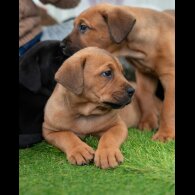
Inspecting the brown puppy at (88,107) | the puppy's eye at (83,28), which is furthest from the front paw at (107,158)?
the puppy's eye at (83,28)

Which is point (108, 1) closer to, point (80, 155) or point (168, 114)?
point (168, 114)

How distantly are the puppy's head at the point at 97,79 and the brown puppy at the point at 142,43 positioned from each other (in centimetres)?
51

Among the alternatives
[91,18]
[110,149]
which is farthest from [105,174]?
[91,18]

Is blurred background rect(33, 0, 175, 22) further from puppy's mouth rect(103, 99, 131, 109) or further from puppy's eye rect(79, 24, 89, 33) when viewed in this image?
puppy's mouth rect(103, 99, 131, 109)

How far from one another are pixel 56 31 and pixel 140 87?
117cm

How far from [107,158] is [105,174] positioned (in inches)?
6.2

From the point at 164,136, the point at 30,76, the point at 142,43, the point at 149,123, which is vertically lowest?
the point at 149,123

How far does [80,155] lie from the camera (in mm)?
3051

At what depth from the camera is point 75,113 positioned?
11.5 ft

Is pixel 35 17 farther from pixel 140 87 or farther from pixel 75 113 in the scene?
pixel 75 113

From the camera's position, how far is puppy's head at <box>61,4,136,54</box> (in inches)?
151

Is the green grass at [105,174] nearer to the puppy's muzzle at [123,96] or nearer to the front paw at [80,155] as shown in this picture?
the front paw at [80,155]
